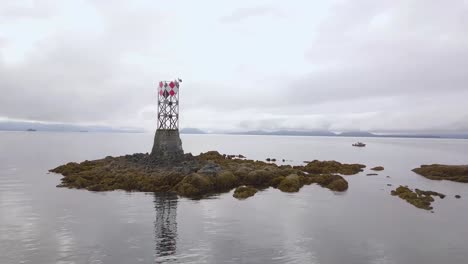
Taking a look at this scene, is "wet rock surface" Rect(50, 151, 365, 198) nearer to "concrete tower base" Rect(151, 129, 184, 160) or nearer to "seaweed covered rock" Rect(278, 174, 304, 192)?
"seaweed covered rock" Rect(278, 174, 304, 192)

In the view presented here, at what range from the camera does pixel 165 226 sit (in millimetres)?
24297

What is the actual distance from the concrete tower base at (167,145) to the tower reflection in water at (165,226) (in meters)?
13.7

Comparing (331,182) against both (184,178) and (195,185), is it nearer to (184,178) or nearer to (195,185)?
(195,185)

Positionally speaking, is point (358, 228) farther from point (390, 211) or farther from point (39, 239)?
point (39, 239)

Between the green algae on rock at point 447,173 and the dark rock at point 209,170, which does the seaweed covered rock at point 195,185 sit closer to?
the dark rock at point 209,170

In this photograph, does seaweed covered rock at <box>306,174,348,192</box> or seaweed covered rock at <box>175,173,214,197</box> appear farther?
seaweed covered rock at <box>306,174,348,192</box>

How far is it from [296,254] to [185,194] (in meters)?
18.8

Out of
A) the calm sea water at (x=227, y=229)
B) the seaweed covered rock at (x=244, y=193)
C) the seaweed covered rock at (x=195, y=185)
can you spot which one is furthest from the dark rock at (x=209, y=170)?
the seaweed covered rock at (x=244, y=193)

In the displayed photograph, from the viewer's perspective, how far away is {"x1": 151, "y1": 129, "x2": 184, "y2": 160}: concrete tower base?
160 ft

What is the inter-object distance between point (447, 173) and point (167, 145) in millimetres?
50245

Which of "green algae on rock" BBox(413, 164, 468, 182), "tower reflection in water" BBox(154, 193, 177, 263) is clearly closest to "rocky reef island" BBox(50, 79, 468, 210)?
"green algae on rock" BBox(413, 164, 468, 182)

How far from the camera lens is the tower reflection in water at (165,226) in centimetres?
1895

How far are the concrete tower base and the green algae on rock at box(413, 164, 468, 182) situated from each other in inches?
1757

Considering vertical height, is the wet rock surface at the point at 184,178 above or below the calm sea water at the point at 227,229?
above
